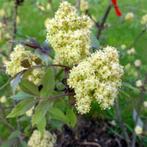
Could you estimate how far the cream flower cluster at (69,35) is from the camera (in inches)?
61.6

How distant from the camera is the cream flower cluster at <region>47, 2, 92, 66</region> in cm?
156

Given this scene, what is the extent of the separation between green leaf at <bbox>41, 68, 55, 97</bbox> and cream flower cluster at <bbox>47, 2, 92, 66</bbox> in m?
0.13

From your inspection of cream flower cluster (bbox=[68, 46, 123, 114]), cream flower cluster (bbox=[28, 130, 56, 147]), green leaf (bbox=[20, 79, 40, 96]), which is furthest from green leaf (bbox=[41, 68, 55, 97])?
cream flower cluster (bbox=[28, 130, 56, 147])

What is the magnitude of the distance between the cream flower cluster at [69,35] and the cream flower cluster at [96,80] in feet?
0.14

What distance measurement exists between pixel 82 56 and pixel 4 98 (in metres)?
1.66

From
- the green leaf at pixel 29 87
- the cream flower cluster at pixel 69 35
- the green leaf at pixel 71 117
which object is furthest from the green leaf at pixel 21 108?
the cream flower cluster at pixel 69 35

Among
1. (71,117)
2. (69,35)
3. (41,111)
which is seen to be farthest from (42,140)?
(69,35)

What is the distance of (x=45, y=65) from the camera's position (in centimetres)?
172

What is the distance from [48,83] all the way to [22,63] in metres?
0.13

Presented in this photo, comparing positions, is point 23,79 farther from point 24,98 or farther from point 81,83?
point 81,83

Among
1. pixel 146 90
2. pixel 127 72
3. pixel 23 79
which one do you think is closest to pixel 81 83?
pixel 23 79

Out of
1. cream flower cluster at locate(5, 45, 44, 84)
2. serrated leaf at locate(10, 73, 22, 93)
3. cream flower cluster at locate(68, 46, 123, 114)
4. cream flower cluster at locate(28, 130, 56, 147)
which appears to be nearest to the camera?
cream flower cluster at locate(68, 46, 123, 114)

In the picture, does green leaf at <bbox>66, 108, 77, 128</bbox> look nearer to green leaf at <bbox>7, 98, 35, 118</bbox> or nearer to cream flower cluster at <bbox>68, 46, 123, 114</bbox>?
green leaf at <bbox>7, 98, 35, 118</bbox>

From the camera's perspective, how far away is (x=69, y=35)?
5.16 feet
